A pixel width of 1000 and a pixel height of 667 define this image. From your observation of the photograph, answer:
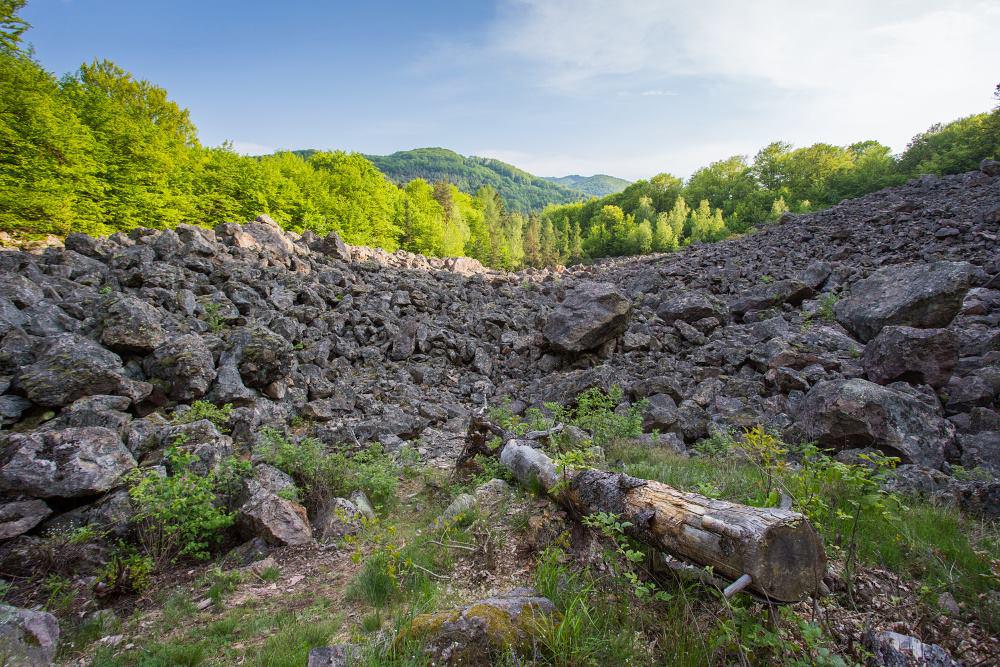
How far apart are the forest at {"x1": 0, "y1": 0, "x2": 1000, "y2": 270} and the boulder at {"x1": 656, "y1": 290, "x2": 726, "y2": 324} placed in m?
21.0

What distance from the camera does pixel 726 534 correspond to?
2.46 metres

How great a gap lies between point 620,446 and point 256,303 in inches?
430

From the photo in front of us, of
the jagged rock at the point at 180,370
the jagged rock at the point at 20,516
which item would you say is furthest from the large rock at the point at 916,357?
the jagged rock at the point at 180,370

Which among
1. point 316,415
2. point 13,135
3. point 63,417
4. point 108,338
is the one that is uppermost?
point 13,135

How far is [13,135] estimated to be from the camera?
43.3ft

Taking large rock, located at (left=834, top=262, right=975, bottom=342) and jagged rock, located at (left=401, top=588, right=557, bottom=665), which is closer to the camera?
jagged rock, located at (left=401, top=588, right=557, bottom=665)

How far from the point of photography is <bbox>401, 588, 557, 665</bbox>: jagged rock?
2.45 metres

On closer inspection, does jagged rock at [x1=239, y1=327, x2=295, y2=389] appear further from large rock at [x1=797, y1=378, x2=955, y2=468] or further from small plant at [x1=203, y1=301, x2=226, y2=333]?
large rock at [x1=797, y1=378, x2=955, y2=468]

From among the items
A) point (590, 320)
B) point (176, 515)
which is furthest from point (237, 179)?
point (176, 515)

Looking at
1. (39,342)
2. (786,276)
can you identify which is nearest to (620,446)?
(39,342)

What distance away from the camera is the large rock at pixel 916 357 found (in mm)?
6848

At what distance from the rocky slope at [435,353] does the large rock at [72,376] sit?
28 millimetres

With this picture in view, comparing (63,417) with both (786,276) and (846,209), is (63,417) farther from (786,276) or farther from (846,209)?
(846,209)

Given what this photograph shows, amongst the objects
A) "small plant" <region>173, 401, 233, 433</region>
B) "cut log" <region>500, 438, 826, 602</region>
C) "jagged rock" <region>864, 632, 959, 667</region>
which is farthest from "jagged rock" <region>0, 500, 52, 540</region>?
"jagged rock" <region>864, 632, 959, 667</region>
